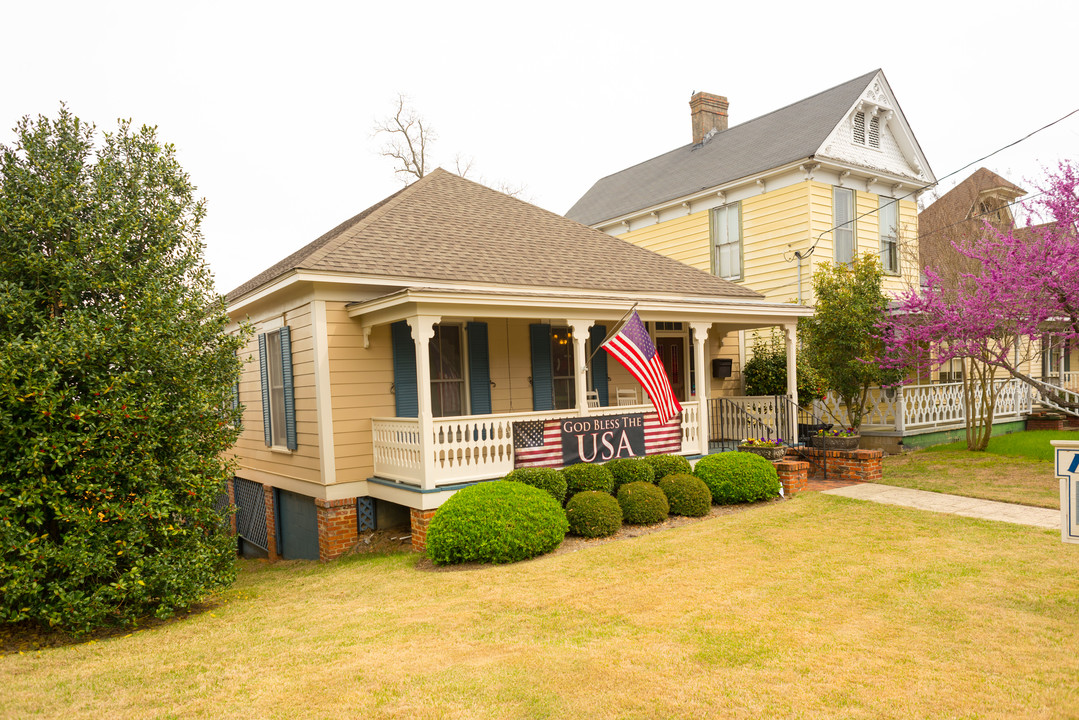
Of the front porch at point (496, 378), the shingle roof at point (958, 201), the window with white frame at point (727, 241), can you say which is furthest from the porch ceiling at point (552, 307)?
the shingle roof at point (958, 201)

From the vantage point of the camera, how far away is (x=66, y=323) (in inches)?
259

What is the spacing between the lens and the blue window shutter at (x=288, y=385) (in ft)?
37.2

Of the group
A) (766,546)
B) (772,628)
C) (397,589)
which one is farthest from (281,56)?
(772,628)

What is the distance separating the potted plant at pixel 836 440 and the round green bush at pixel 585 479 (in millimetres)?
5146

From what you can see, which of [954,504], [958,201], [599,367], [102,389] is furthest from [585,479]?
[958,201]

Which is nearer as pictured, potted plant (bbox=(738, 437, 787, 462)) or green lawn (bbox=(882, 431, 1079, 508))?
green lawn (bbox=(882, 431, 1079, 508))

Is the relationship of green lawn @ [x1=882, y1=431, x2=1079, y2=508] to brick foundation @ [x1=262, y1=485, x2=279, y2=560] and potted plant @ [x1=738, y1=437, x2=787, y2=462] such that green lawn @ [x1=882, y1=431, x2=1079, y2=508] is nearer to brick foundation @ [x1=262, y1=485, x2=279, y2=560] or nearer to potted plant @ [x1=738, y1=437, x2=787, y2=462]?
potted plant @ [x1=738, y1=437, x2=787, y2=462]

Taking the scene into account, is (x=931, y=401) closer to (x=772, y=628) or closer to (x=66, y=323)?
(x=772, y=628)

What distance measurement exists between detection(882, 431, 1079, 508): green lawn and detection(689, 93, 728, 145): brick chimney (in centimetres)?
1155

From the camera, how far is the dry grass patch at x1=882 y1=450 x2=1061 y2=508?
10.6 m

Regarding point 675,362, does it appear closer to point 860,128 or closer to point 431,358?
point 431,358

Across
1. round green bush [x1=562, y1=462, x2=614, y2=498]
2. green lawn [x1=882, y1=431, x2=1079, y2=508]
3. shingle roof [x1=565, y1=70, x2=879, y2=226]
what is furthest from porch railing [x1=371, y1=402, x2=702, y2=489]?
shingle roof [x1=565, y1=70, x2=879, y2=226]

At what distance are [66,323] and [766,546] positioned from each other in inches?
310

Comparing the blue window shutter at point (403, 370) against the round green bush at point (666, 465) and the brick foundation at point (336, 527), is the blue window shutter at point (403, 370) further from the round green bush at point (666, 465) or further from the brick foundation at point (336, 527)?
the round green bush at point (666, 465)
